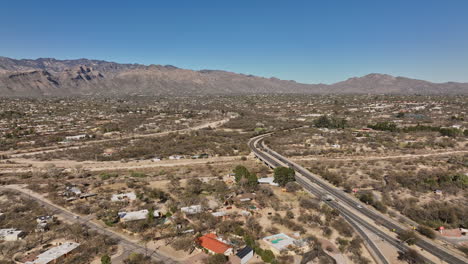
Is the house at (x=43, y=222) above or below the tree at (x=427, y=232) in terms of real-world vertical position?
above

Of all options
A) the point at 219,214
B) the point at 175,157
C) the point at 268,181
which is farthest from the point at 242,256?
the point at 175,157

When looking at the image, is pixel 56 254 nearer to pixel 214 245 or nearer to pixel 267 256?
pixel 214 245

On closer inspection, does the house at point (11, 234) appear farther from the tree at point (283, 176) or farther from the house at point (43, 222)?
the tree at point (283, 176)

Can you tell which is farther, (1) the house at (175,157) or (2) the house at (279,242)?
(1) the house at (175,157)

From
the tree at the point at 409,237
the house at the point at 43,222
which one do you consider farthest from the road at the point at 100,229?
the tree at the point at 409,237

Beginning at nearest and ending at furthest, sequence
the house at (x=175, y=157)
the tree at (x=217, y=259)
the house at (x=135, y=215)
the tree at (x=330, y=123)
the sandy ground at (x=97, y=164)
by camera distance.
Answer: the tree at (x=217, y=259) < the house at (x=135, y=215) < the sandy ground at (x=97, y=164) < the house at (x=175, y=157) < the tree at (x=330, y=123)

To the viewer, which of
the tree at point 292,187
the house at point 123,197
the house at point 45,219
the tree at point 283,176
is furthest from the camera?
the tree at point 283,176
